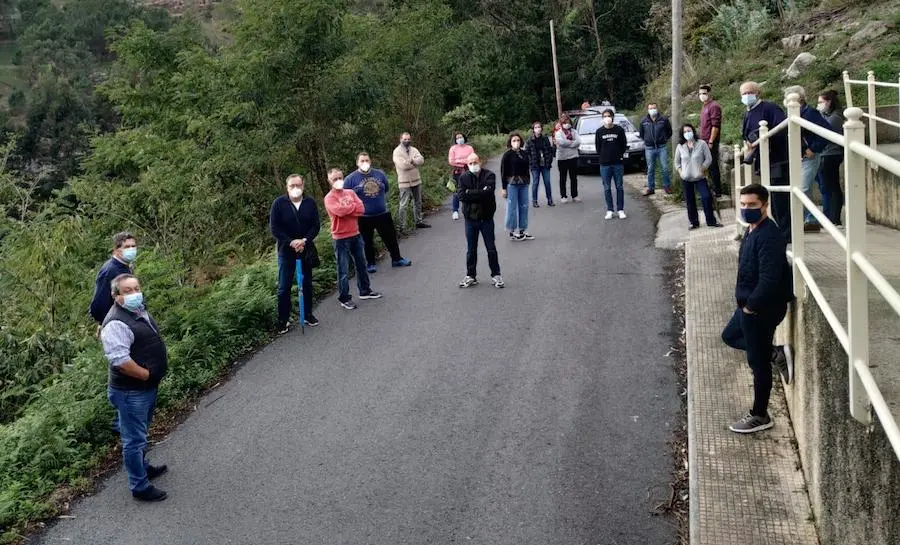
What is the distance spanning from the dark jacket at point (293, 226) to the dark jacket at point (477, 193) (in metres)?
2.00

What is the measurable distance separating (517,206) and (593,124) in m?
10.1

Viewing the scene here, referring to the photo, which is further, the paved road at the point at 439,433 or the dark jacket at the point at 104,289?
the dark jacket at the point at 104,289

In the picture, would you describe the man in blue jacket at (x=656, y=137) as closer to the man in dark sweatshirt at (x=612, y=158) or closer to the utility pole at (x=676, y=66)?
the utility pole at (x=676, y=66)

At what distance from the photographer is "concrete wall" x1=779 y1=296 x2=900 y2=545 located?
3.36 metres

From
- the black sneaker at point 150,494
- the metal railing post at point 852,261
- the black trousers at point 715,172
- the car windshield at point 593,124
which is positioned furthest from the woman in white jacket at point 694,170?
the car windshield at point 593,124

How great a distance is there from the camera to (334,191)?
11.3 m

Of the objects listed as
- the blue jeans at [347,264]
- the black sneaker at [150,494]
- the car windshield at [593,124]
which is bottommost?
the black sneaker at [150,494]

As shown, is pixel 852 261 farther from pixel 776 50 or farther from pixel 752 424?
pixel 776 50

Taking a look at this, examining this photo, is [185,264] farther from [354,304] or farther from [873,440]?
[873,440]

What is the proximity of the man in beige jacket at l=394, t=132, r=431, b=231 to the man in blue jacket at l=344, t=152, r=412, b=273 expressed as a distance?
2.39 metres

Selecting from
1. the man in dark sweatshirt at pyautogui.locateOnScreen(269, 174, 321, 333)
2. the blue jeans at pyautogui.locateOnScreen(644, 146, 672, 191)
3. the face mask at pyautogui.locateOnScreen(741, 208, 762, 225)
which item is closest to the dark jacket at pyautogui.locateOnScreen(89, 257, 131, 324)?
the man in dark sweatshirt at pyautogui.locateOnScreen(269, 174, 321, 333)

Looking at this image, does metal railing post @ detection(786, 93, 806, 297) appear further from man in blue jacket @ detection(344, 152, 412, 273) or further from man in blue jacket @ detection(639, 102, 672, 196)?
man in blue jacket @ detection(639, 102, 672, 196)

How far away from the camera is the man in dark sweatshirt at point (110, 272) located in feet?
26.3

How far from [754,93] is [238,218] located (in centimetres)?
1282
